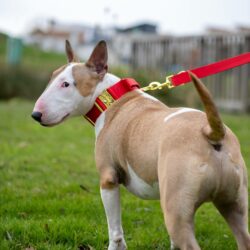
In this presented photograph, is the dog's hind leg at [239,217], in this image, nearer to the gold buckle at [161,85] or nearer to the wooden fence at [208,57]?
the gold buckle at [161,85]

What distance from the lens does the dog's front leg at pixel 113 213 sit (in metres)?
4.06

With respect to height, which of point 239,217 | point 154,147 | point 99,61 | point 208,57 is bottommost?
point 208,57

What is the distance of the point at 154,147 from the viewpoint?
352 centimetres

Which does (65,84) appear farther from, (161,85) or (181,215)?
(181,215)

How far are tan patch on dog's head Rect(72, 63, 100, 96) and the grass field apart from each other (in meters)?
1.20

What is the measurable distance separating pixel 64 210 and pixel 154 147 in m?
2.12

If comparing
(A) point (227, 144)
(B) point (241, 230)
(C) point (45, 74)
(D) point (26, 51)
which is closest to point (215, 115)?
(A) point (227, 144)

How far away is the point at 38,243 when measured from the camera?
173 inches

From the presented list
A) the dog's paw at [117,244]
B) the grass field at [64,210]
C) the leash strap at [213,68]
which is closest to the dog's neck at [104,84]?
the leash strap at [213,68]

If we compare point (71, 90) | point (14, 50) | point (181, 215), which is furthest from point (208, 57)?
point (181, 215)

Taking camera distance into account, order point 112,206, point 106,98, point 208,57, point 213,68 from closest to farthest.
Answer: point 112,206 → point 106,98 → point 213,68 → point 208,57

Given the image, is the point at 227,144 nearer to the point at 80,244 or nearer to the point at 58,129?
the point at 80,244

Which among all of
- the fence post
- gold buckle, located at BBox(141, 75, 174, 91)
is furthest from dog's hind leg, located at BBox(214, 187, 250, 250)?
the fence post

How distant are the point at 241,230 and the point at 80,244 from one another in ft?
4.82
